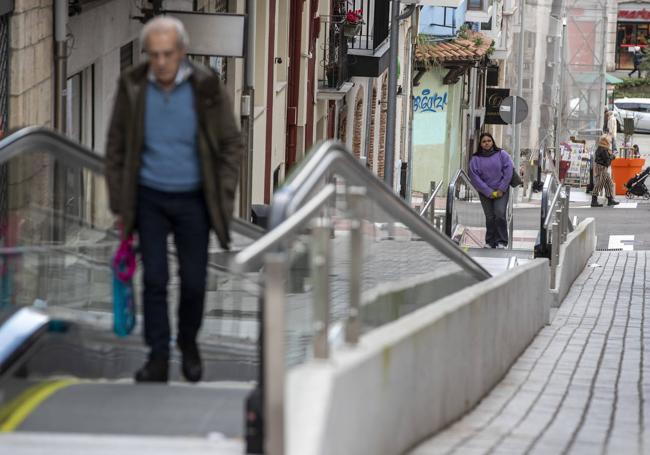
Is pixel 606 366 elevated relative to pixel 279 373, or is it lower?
lower

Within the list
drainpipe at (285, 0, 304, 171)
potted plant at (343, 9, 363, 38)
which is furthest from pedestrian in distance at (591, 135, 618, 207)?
drainpipe at (285, 0, 304, 171)

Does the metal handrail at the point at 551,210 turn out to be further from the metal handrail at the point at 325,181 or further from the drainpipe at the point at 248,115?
the metal handrail at the point at 325,181

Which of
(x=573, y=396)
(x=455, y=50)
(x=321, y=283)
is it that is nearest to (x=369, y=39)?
(x=455, y=50)

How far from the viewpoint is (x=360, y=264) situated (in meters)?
5.88

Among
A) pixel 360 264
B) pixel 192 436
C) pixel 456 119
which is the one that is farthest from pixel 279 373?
pixel 456 119

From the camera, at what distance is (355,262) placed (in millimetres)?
5820

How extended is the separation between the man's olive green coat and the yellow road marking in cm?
75

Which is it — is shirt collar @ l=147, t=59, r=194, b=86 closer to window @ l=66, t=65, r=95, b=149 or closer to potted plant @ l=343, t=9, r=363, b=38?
window @ l=66, t=65, r=95, b=149

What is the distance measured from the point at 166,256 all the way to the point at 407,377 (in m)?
1.19

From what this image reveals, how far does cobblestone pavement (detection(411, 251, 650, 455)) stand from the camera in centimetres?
744

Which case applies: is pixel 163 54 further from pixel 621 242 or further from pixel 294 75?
pixel 621 242

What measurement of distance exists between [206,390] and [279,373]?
5.57ft

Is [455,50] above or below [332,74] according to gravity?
above

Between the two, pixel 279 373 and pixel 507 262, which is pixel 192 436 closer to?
pixel 279 373
